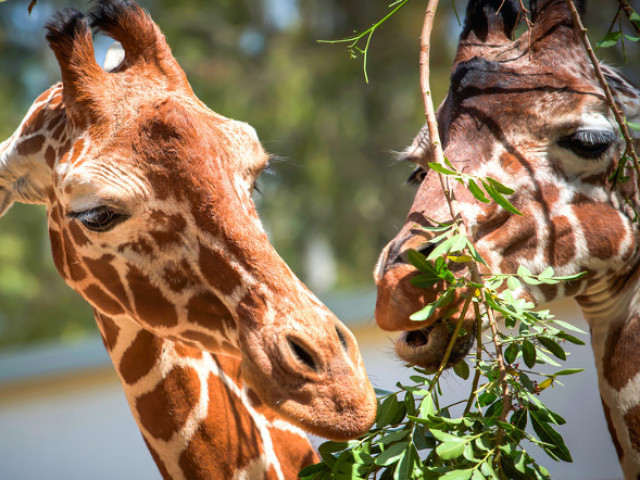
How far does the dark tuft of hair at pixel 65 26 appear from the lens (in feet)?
6.77

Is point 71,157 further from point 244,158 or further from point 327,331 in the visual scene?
point 327,331

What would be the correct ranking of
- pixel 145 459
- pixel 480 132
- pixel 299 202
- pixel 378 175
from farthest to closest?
pixel 299 202 → pixel 378 175 → pixel 145 459 → pixel 480 132

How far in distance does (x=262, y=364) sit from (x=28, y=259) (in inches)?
686

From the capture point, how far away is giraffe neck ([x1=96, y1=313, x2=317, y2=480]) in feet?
6.68

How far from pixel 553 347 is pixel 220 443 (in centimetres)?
99

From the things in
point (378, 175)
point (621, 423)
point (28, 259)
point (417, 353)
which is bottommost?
point (621, 423)

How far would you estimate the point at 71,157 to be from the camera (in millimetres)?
1979

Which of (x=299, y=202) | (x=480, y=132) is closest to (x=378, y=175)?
(x=299, y=202)

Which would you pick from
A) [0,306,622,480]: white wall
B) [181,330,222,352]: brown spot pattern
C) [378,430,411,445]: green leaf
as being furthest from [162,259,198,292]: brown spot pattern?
[0,306,622,480]: white wall

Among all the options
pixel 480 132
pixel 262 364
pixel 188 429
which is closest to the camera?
pixel 262 364

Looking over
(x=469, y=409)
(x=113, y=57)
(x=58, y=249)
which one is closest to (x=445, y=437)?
(x=469, y=409)

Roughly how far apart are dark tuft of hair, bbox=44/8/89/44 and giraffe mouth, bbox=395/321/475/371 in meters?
1.34

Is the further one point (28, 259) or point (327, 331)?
point (28, 259)

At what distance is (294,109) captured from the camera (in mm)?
15734
